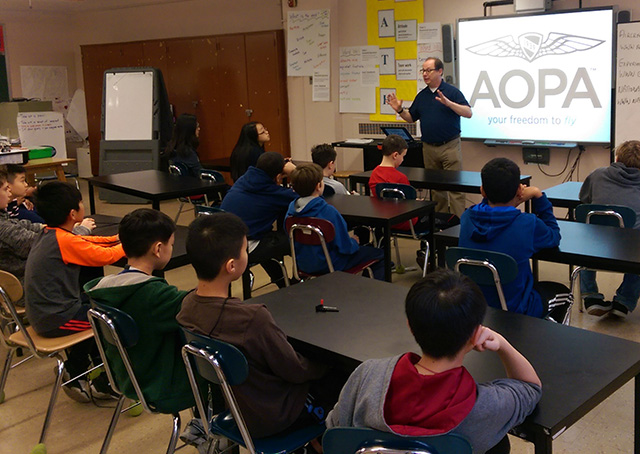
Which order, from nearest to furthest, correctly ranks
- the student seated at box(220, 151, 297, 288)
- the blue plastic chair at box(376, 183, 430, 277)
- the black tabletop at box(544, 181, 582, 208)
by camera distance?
the student seated at box(220, 151, 297, 288), the black tabletop at box(544, 181, 582, 208), the blue plastic chair at box(376, 183, 430, 277)

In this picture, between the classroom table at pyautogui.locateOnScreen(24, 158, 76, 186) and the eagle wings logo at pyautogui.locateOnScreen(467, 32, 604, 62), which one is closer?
the eagle wings logo at pyautogui.locateOnScreen(467, 32, 604, 62)

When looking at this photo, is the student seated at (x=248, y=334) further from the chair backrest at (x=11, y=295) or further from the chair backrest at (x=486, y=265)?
the chair backrest at (x=11, y=295)

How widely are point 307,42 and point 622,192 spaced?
15.6 ft

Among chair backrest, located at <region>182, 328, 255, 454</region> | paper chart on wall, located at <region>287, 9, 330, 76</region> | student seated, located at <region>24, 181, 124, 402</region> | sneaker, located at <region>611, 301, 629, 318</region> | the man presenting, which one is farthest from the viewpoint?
paper chart on wall, located at <region>287, 9, 330, 76</region>

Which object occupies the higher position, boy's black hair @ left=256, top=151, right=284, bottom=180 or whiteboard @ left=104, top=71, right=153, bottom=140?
whiteboard @ left=104, top=71, right=153, bottom=140

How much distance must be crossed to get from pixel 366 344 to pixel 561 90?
15.7 feet

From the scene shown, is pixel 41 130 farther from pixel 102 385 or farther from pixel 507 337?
pixel 507 337

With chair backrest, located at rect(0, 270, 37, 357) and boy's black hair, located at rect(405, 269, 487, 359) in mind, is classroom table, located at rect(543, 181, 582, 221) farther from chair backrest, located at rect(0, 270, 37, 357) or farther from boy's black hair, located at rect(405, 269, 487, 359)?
chair backrest, located at rect(0, 270, 37, 357)

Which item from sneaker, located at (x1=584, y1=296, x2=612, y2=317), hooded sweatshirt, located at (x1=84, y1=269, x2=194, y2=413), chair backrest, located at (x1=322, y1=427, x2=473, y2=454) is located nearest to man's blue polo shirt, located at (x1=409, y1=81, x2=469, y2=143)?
sneaker, located at (x1=584, y1=296, x2=612, y2=317)

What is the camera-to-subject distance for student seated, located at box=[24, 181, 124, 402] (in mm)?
2857

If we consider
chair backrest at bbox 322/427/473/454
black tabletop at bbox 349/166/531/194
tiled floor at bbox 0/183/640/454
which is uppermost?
black tabletop at bbox 349/166/531/194

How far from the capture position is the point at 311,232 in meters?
3.45

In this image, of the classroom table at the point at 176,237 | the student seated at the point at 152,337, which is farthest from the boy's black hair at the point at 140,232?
the classroom table at the point at 176,237

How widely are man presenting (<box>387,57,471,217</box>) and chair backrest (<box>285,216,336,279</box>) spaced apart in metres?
2.67
